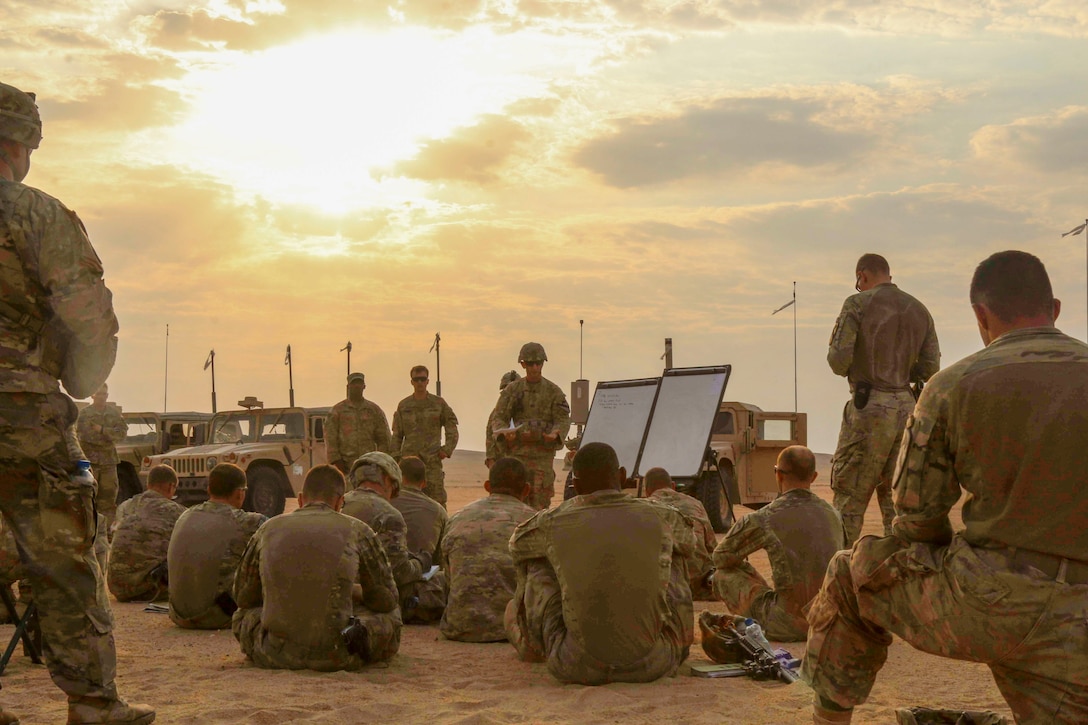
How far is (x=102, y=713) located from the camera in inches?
A: 154

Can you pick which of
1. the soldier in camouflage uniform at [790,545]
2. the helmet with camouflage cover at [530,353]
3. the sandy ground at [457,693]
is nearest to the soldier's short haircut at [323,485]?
the sandy ground at [457,693]

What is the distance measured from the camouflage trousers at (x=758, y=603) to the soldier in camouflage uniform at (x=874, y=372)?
0.94m

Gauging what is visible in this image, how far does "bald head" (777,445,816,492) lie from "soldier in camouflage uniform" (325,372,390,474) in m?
7.46

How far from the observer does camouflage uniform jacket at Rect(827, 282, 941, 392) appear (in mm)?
7406

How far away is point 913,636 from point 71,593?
8.87 ft

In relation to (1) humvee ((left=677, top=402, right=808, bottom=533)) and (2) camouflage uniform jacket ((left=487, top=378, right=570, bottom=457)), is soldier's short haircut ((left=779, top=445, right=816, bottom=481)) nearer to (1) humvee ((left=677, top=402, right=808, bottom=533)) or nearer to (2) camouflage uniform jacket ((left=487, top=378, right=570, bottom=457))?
(2) camouflage uniform jacket ((left=487, top=378, right=570, bottom=457))

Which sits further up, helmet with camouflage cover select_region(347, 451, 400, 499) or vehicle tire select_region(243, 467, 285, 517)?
helmet with camouflage cover select_region(347, 451, 400, 499)

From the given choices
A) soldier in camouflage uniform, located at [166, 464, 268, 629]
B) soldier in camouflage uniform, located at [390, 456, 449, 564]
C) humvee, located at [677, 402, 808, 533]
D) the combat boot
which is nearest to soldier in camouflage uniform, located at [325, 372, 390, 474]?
humvee, located at [677, 402, 808, 533]

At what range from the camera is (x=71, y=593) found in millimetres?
3838

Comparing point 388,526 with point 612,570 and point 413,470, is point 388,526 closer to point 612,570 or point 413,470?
point 413,470

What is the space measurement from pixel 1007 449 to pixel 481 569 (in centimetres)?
402

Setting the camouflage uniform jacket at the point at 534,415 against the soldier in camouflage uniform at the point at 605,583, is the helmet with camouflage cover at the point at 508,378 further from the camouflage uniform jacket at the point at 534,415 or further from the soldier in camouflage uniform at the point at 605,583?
the soldier in camouflage uniform at the point at 605,583

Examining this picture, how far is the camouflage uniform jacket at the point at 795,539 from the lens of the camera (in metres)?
6.22

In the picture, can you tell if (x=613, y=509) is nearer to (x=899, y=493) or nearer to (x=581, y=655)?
(x=581, y=655)
